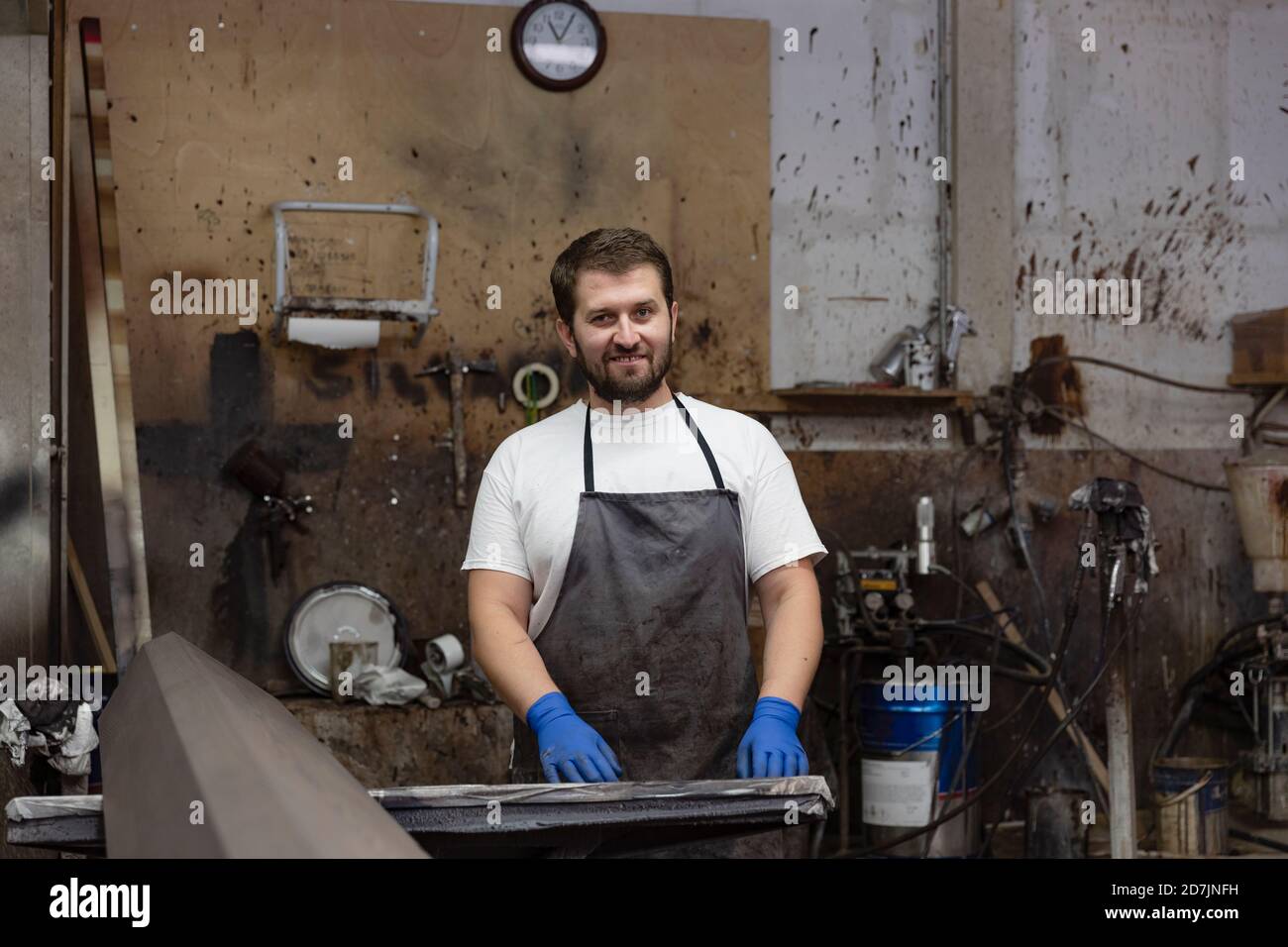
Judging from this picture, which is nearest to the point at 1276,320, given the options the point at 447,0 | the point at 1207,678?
the point at 1207,678

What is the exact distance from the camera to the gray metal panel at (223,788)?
3.88 ft

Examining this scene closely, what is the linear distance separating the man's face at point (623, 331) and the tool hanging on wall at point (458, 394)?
1842 mm

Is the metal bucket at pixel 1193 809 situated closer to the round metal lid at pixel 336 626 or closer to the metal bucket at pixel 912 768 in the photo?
the metal bucket at pixel 912 768

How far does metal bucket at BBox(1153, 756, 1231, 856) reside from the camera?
3955 mm

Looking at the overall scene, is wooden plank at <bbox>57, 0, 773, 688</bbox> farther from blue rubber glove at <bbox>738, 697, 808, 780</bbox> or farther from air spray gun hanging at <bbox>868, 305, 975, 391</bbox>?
blue rubber glove at <bbox>738, 697, 808, 780</bbox>

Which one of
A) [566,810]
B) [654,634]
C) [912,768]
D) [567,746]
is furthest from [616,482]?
[912,768]

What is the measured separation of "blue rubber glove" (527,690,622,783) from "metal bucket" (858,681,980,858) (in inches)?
77.2

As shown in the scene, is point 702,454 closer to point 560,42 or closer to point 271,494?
point 271,494

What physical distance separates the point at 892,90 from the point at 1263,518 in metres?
1.83

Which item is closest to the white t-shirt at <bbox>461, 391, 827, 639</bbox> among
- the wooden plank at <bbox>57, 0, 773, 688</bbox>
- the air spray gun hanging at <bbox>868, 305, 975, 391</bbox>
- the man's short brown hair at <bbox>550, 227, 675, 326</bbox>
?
the man's short brown hair at <bbox>550, 227, 675, 326</bbox>

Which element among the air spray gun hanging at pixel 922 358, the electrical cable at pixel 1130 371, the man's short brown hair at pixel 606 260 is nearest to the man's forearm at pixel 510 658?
the man's short brown hair at pixel 606 260
